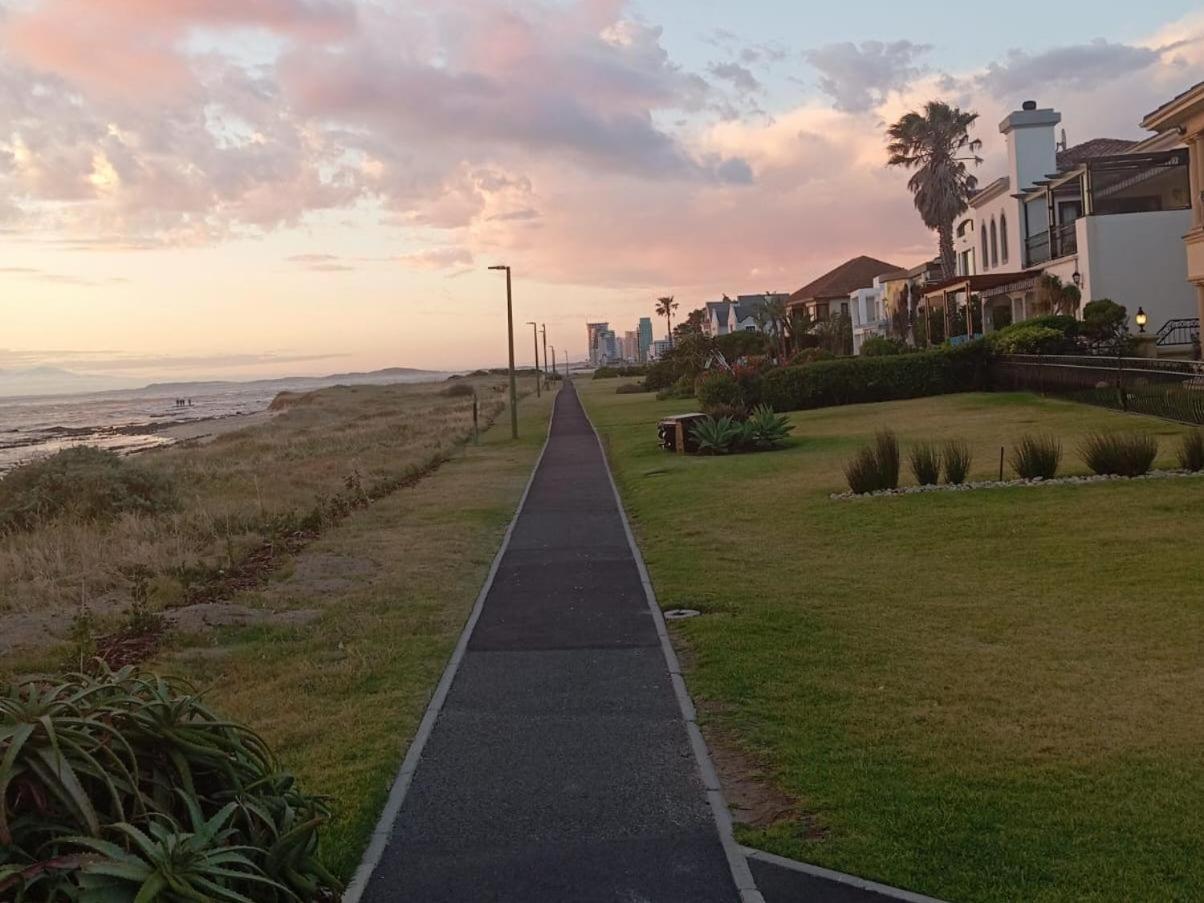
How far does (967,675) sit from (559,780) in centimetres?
325

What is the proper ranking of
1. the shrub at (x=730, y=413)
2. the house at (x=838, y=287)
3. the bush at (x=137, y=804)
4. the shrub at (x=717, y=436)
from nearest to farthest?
the bush at (x=137, y=804) < the shrub at (x=717, y=436) < the shrub at (x=730, y=413) < the house at (x=838, y=287)

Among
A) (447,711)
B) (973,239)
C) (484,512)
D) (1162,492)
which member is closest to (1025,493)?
(1162,492)

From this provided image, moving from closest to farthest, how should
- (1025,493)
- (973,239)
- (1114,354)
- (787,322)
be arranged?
(1025,493) → (1114,354) → (973,239) → (787,322)

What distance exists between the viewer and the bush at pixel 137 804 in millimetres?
2824

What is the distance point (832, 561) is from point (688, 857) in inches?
295

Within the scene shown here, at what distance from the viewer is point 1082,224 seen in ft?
114

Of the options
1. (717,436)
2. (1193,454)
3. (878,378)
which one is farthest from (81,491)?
(878,378)

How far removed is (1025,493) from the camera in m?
14.6

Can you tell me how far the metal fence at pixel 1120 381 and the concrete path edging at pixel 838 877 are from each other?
1848 cm

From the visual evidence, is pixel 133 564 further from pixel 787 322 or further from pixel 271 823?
pixel 787 322

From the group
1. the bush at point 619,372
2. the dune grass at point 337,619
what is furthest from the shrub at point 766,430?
the bush at point 619,372

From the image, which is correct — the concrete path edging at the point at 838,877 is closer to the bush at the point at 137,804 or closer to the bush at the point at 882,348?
the bush at the point at 137,804

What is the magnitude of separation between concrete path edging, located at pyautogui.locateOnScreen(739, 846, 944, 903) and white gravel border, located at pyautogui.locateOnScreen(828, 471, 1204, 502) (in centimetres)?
1114

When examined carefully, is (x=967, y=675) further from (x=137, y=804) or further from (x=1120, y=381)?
(x=1120, y=381)
